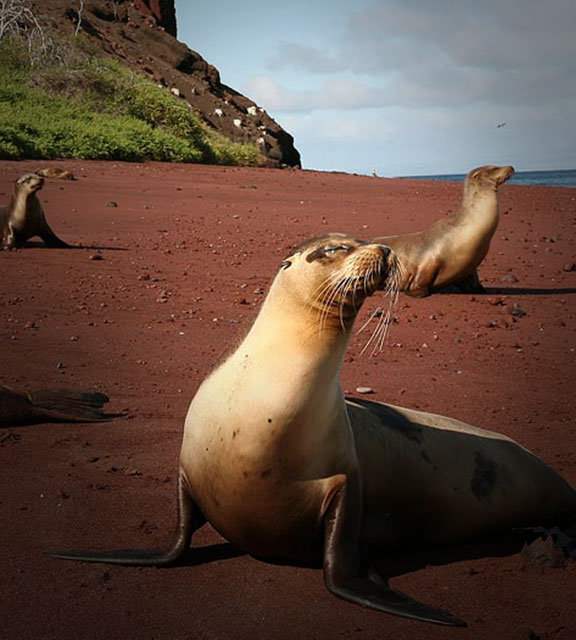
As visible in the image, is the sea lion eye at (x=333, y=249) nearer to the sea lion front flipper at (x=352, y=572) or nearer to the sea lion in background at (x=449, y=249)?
the sea lion front flipper at (x=352, y=572)

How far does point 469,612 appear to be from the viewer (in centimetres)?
298

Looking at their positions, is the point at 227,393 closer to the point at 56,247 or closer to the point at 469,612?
the point at 469,612

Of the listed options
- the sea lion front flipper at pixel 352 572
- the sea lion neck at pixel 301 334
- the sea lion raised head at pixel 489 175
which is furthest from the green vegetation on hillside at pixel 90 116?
the sea lion front flipper at pixel 352 572

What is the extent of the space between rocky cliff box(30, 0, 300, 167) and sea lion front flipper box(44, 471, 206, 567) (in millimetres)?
23789

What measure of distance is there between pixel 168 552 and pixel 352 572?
0.68 meters

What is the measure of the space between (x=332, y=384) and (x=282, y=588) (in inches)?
28.7

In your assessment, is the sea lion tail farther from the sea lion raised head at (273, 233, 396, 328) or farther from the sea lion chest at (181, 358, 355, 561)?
the sea lion raised head at (273, 233, 396, 328)

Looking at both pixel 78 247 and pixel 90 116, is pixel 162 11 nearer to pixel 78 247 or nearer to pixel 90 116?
pixel 90 116

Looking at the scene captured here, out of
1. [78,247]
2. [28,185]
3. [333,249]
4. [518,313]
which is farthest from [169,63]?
[333,249]

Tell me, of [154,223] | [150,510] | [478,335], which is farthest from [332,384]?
[154,223]

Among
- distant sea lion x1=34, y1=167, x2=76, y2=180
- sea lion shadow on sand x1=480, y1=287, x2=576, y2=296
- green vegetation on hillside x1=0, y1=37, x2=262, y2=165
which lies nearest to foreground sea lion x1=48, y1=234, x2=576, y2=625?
sea lion shadow on sand x1=480, y1=287, x2=576, y2=296

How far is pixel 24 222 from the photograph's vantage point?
10711mm

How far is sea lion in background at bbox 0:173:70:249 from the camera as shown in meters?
10.7

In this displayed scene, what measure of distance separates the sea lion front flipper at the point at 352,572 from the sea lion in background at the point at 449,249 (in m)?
5.96
